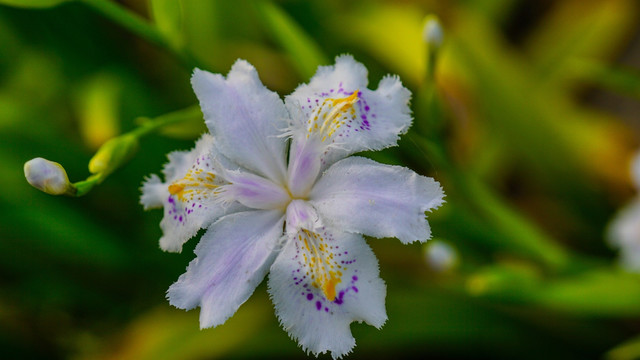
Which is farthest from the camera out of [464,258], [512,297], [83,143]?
[83,143]

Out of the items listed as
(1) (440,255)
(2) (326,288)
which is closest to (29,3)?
(2) (326,288)

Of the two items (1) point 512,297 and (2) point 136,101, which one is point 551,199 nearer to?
(1) point 512,297

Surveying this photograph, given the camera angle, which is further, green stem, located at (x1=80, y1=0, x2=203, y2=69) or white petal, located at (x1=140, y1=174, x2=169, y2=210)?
green stem, located at (x1=80, y1=0, x2=203, y2=69)

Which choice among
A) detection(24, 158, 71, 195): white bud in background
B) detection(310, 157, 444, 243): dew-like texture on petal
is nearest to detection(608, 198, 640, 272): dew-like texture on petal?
detection(310, 157, 444, 243): dew-like texture on petal

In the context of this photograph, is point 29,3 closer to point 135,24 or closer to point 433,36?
point 135,24

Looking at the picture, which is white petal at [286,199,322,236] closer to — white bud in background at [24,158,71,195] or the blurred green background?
white bud in background at [24,158,71,195]

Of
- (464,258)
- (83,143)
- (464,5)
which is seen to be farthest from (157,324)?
(464,5)

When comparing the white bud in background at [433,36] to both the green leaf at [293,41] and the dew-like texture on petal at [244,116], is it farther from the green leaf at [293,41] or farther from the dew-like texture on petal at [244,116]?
the dew-like texture on petal at [244,116]
